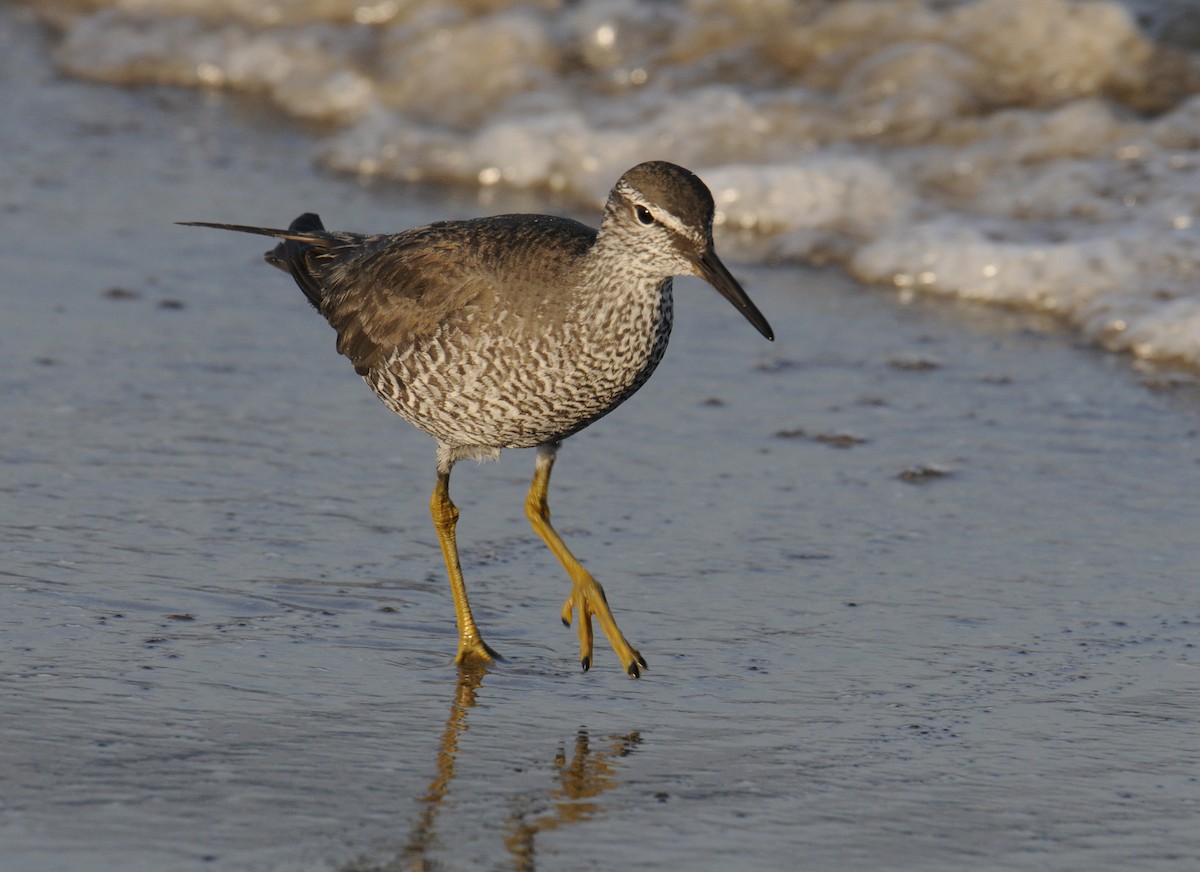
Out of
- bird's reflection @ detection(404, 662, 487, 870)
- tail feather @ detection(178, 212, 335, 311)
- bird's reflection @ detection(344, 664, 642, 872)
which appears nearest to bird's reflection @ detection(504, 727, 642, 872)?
bird's reflection @ detection(344, 664, 642, 872)

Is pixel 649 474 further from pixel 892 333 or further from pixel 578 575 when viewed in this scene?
pixel 892 333

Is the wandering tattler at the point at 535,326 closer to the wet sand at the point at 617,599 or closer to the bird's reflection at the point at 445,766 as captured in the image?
the bird's reflection at the point at 445,766

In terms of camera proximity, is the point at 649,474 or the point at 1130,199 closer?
the point at 649,474

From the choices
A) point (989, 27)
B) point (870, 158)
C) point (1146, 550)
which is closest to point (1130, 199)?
point (870, 158)

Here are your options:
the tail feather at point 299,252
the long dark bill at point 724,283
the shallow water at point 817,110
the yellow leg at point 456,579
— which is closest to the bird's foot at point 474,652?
the yellow leg at point 456,579

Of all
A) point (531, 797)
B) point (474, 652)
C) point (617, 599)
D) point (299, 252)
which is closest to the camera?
point (531, 797)

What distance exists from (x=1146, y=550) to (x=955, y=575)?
751mm

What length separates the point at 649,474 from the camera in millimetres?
7250

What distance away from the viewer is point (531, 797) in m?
4.76

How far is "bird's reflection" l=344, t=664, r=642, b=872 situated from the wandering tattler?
1.66ft

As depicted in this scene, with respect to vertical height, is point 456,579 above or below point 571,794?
above

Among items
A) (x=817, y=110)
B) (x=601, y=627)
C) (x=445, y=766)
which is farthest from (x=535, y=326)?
(x=817, y=110)

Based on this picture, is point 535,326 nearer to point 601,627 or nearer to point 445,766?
point 601,627

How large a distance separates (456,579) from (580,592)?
0.46 m
